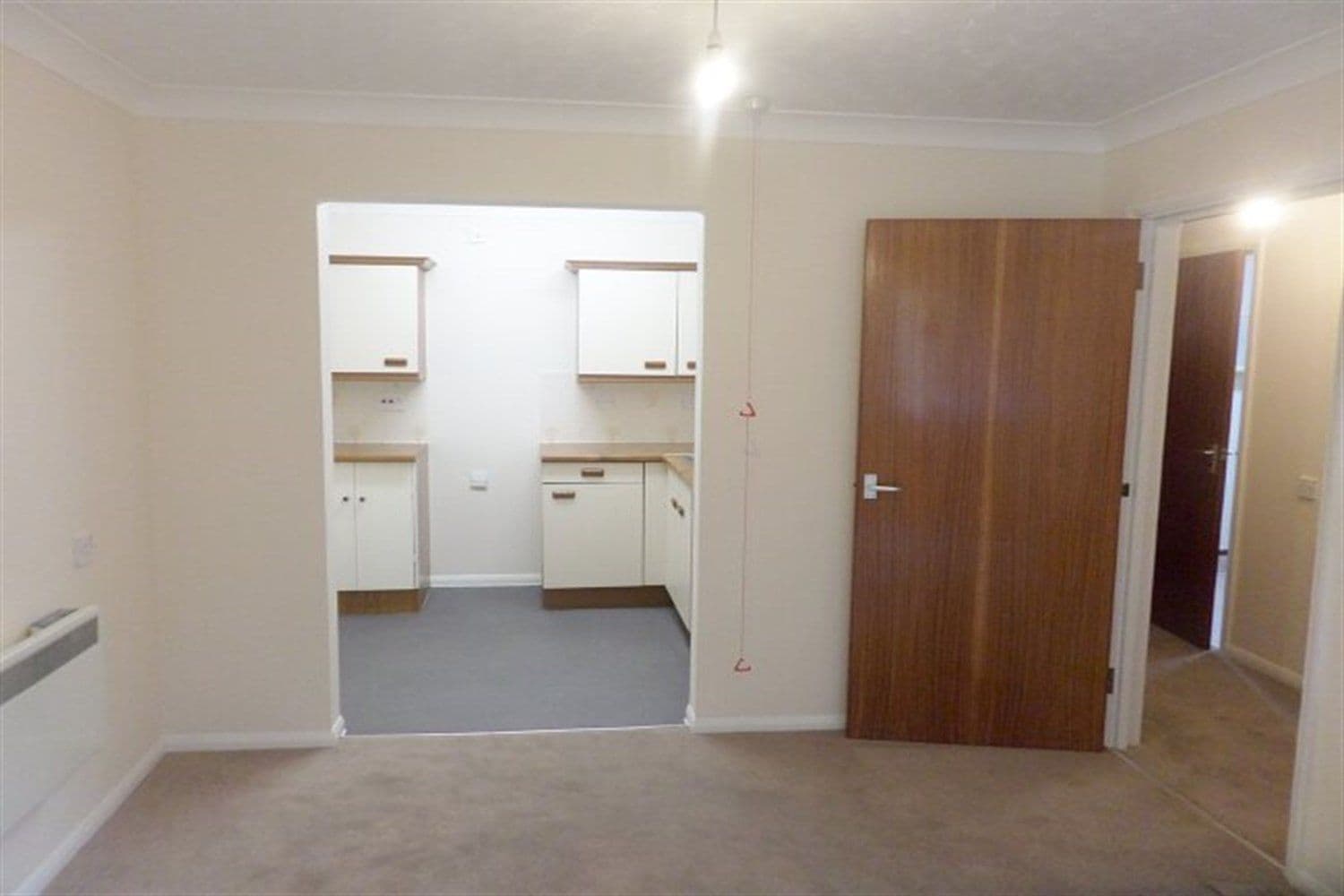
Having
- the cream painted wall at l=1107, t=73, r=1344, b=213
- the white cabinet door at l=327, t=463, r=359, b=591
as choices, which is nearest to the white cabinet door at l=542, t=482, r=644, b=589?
the white cabinet door at l=327, t=463, r=359, b=591

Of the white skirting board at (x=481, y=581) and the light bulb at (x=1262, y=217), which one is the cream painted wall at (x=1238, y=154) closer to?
the light bulb at (x=1262, y=217)

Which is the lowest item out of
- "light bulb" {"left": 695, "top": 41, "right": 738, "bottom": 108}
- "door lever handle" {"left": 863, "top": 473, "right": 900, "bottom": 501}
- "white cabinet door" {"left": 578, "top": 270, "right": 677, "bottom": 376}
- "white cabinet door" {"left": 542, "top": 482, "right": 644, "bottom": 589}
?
"white cabinet door" {"left": 542, "top": 482, "right": 644, "bottom": 589}

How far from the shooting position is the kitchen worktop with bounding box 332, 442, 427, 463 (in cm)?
478

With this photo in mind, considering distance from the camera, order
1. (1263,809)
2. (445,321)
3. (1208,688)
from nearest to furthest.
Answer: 1. (1263,809)
2. (1208,688)
3. (445,321)

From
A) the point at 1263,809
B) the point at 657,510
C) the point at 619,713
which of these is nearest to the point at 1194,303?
the point at 1263,809

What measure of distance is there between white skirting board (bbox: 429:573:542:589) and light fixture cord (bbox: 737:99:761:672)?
241cm

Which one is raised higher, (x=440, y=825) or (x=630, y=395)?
(x=630, y=395)

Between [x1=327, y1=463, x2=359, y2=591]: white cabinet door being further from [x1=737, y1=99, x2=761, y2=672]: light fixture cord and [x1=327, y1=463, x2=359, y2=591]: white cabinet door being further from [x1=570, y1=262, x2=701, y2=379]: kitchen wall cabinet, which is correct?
[x1=737, y1=99, x2=761, y2=672]: light fixture cord

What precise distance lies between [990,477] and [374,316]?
347cm

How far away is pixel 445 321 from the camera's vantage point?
544 centimetres

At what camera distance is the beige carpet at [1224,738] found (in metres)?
2.99

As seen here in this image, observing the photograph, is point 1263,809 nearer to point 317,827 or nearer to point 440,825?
point 440,825

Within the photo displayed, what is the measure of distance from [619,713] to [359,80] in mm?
2578

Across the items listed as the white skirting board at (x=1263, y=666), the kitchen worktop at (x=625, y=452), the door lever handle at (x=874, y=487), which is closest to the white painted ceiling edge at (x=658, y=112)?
the door lever handle at (x=874, y=487)
